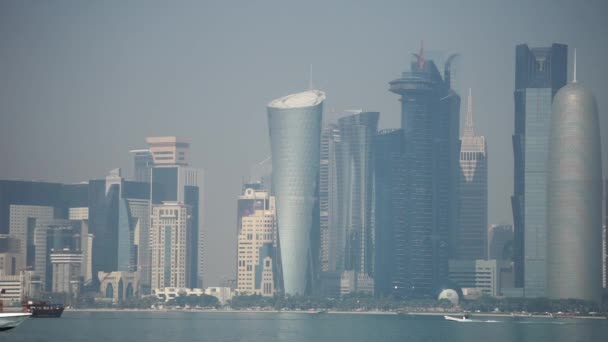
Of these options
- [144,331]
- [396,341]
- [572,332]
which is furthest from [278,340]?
[572,332]

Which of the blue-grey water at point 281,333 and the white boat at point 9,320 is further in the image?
the blue-grey water at point 281,333

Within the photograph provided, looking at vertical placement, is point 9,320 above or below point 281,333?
above

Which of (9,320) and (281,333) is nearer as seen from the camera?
(9,320)

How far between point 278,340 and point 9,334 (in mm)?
30576

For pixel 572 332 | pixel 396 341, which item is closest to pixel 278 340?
pixel 396 341

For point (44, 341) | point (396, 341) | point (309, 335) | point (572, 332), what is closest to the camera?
point (44, 341)

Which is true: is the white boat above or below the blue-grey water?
above

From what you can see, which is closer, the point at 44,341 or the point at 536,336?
the point at 44,341

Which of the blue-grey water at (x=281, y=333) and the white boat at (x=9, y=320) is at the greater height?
the white boat at (x=9, y=320)

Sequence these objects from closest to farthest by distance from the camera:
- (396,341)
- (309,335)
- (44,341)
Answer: (44,341) → (396,341) → (309,335)

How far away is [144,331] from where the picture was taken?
178m

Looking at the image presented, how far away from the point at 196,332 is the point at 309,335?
587 inches

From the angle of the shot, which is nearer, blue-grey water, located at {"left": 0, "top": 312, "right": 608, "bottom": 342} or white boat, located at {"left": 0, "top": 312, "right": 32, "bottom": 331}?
white boat, located at {"left": 0, "top": 312, "right": 32, "bottom": 331}

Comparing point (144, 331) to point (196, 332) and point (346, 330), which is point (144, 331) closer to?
point (196, 332)
